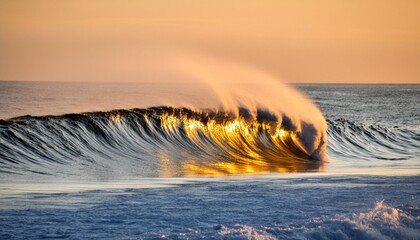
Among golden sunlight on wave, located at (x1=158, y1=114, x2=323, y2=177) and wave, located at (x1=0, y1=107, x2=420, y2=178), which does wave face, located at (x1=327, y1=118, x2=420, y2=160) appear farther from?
golden sunlight on wave, located at (x1=158, y1=114, x2=323, y2=177)

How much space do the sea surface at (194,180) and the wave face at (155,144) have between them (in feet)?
0.14

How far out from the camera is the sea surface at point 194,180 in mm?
9570

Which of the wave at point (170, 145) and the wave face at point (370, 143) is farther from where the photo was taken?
the wave face at point (370, 143)

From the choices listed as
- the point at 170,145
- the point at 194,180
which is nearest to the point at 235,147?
the point at 170,145

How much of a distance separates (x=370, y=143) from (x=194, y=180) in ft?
56.3

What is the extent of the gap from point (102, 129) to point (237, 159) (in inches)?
158

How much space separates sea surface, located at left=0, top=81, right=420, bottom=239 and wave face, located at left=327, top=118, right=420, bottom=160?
117 mm

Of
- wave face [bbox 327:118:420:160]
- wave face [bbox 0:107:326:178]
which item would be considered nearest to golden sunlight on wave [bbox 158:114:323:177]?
wave face [bbox 0:107:326:178]

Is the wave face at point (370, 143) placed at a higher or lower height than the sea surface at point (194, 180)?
higher

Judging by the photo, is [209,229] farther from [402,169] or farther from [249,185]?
[402,169]

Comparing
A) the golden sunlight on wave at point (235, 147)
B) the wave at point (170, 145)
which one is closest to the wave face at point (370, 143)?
the wave at point (170, 145)

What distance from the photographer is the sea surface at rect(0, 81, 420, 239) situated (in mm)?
9570

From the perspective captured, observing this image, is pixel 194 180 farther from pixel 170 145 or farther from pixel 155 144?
pixel 170 145

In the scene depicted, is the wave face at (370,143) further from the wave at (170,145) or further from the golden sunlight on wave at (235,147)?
the golden sunlight on wave at (235,147)
